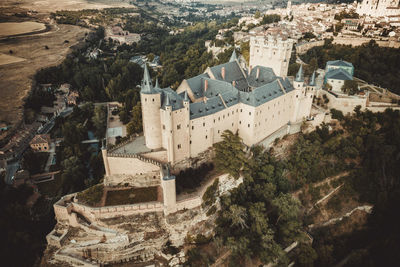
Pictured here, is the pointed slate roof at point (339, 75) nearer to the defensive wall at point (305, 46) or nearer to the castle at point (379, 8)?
the defensive wall at point (305, 46)

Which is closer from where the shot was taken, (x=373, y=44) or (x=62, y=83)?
(x=373, y=44)

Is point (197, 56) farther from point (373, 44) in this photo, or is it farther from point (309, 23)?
Answer: point (373, 44)

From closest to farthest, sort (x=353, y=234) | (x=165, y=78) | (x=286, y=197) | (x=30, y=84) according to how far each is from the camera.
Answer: (x=286, y=197), (x=353, y=234), (x=30, y=84), (x=165, y=78)

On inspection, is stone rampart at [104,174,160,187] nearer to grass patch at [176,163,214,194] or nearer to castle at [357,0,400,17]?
grass patch at [176,163,214,194]

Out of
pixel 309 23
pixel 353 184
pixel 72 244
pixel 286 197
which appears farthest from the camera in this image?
pixel 309 23

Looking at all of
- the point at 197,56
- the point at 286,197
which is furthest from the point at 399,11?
the point at 286,197

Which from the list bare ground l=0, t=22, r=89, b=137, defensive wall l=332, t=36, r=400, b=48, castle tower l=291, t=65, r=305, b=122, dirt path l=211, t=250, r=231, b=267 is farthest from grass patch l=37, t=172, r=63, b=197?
defensive wall l=332, t=36, r=400, b=48

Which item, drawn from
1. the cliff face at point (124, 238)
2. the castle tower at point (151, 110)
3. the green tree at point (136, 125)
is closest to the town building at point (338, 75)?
the castle tower at point (151, 110)
